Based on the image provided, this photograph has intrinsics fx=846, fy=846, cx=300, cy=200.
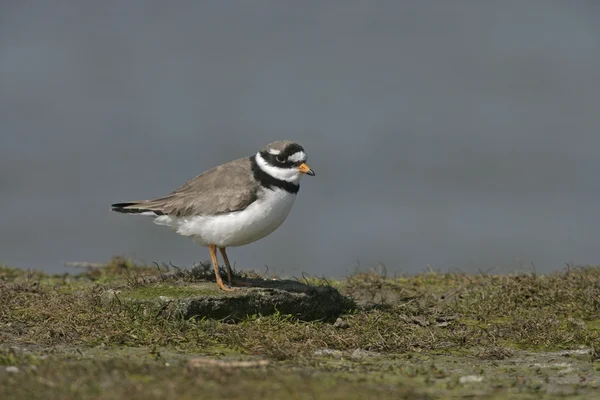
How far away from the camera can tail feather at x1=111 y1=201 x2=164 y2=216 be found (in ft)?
29.7

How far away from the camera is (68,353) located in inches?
271

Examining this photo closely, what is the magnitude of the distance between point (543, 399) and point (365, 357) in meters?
1.84

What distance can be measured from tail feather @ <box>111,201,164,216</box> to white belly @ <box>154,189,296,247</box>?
1.57ft

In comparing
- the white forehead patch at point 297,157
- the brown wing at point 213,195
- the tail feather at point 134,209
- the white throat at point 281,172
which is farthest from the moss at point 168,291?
the white forehead patch at point 297,157

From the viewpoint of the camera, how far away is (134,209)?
913 cm

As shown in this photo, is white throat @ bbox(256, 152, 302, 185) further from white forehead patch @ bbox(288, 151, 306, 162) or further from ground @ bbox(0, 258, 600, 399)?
ground @ bbox(0, 258, 600, 399)

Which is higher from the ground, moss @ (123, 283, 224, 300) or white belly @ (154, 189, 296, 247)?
white belly @ (154, 189, 296, 247)

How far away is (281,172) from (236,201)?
57cm

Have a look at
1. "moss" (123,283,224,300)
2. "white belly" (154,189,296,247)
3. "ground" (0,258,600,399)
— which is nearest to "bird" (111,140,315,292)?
"white belly" (154,189,296,247)

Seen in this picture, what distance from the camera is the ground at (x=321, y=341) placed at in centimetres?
547

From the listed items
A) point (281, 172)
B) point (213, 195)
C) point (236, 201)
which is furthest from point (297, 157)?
point (213, 195)

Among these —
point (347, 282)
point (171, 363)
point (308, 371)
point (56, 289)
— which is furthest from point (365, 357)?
point (56, 289)

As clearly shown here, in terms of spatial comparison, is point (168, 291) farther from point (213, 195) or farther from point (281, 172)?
point (281, 172)

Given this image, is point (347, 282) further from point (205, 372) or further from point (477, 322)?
point (205, 372)
